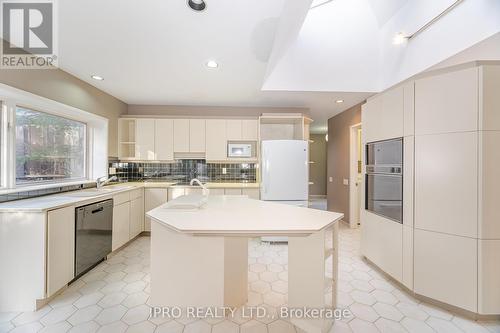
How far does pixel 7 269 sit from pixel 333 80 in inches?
160

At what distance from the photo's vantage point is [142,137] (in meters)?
3.77

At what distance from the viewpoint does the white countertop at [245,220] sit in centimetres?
129

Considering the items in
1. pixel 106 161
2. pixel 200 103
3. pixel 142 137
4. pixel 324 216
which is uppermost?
pixel 200 103

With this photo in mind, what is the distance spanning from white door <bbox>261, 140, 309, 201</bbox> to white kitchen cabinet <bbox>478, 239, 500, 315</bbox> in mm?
1994

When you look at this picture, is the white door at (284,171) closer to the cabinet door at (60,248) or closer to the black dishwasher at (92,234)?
the black dishwasher at (92,234)

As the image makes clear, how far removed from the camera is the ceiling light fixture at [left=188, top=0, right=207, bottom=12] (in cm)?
154

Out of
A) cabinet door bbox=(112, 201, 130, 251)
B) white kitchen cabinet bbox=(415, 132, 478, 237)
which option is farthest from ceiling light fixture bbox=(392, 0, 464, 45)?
cabinet door bbox=(112, 201, 130, 251)

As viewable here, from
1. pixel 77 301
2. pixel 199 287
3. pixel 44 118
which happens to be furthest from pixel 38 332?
pixel 44 118

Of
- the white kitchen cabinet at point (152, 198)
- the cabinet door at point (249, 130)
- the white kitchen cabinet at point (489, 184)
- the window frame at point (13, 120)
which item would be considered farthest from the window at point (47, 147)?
the white kitchen cabinet at point (489, 184)

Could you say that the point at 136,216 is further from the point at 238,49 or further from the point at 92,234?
the point at 238,49

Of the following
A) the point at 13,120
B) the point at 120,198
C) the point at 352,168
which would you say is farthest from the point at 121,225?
the point at 352,168

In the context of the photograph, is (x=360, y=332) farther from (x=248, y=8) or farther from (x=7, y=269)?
(x=7, y=269)

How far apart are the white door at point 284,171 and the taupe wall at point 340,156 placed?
1.43 m

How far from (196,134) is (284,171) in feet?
5.67
